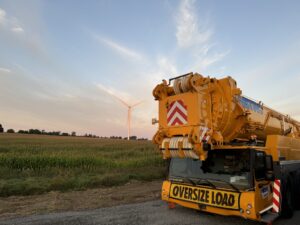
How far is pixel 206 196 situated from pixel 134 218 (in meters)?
→ 1.97

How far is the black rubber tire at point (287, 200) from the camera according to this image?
286 inches

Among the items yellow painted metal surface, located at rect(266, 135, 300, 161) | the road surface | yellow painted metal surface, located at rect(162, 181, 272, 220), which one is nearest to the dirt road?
the road surface

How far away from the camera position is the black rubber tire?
23.8 ft

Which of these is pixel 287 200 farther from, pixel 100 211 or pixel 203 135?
pixel 100 211

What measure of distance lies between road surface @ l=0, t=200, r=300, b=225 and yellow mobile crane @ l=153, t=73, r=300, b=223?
497mm

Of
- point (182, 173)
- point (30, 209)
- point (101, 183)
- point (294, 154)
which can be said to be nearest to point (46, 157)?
point (101, 183)

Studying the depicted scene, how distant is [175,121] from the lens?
6938mm

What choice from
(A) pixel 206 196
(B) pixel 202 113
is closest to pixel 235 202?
(A) pixel 206 196

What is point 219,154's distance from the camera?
265 inches

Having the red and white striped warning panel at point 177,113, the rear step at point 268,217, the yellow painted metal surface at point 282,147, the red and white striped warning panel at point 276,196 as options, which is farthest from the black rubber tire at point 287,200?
the red and white striped warning panel at point 177,113

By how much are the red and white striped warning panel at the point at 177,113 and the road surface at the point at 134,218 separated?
2428 millimetres

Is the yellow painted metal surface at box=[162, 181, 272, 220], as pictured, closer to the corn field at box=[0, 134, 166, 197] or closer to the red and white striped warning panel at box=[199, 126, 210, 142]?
the red and white striped warning panel at box=[199, 126, 210, 142]

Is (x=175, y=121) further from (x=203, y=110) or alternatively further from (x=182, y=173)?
(x=182, y=173)

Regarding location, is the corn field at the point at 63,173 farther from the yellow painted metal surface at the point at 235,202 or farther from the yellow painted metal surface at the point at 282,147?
the yellow painted metal surface at the point at 282,147
